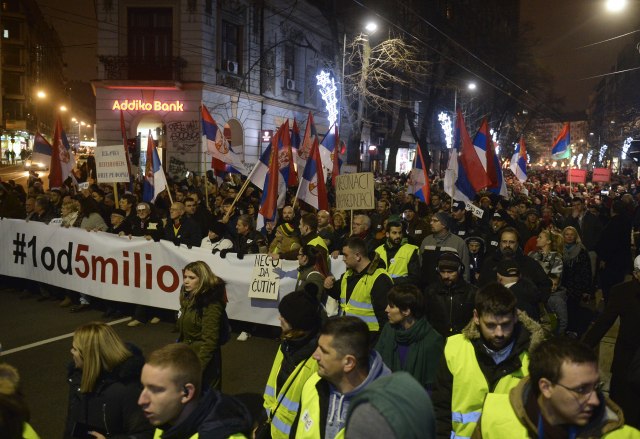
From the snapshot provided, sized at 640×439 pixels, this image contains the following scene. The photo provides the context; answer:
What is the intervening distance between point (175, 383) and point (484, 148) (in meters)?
9.97

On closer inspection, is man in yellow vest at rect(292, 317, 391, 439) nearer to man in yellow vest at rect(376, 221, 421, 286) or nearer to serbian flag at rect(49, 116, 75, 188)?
man in yellow vest at rect(376, 221, 421, 286)

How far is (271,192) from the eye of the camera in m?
9.43

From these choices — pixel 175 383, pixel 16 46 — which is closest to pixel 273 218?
pixel 175 383

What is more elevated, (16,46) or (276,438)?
(16,46)

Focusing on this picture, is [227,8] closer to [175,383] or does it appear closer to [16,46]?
[175,383]

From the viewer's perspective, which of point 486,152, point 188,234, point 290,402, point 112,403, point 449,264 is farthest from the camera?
point 486,152

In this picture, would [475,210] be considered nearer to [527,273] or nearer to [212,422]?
[527,273]

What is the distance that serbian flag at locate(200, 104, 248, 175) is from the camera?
477 inches

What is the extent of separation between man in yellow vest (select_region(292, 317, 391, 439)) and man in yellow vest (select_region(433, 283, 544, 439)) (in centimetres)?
62

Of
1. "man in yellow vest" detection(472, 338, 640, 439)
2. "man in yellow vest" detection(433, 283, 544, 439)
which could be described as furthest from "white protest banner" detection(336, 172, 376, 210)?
"man in yellow vest" detection(472, 338, 640, 439)

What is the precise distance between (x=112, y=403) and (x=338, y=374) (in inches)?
54.6

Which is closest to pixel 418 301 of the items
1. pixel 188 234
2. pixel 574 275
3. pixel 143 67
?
pixel 574 275

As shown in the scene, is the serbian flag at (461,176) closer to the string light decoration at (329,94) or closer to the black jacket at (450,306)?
the black jacket at (450,306)

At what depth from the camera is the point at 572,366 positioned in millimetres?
2297
